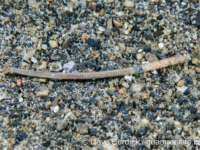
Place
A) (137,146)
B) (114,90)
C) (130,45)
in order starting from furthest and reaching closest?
(130,45)
(114,90)
(137,146)

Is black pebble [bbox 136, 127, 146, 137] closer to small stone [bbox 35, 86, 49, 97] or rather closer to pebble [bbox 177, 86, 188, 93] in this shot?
pebble [bbox 177, 86, 188, 93]

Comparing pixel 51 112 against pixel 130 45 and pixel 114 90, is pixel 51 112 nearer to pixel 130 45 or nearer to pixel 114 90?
pixel 114 90

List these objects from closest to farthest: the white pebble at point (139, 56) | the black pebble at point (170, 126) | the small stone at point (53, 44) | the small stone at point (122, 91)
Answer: the black pebble at point (170, 126), the small stone at point (122, 91), the white pebble at point (139, 56), the small stone at point (53, 44)

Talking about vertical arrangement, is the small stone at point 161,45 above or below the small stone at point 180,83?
above

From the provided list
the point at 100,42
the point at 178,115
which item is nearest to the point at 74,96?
the point at 100,42

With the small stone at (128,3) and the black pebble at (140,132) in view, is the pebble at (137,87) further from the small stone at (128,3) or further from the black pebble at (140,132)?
the small stone at (128,3)

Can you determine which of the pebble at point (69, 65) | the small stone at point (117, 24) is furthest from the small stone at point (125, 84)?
the small stone at point (117, 24)

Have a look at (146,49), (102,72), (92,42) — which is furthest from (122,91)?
(92,42)

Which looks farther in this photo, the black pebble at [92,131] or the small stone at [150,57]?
the small stone at [150,57]

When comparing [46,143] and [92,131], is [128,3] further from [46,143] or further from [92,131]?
[46,143]
